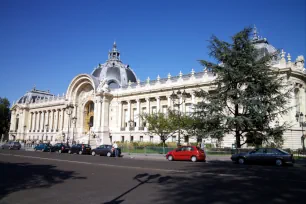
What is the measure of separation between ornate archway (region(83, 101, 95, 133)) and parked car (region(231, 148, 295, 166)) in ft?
153

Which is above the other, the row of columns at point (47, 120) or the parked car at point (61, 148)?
the row of columns at point (47, 120)

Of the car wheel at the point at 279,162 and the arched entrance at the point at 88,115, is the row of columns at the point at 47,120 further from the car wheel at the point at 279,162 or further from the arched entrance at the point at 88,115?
the car wheel at the point at 279,162

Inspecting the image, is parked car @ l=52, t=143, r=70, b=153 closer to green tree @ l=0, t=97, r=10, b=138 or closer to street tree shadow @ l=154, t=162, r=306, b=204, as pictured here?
street tree shadow @ l=154, t=162, r=306, b=204

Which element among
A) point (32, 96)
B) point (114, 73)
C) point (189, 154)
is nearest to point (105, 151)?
point (189, 154)

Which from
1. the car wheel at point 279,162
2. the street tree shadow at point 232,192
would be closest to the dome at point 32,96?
the car wheel at point 279,162

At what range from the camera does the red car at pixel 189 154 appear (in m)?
22.5

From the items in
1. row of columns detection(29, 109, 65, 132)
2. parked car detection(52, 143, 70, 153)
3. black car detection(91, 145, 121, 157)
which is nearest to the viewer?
black car detection(91, 145, 121, 157)

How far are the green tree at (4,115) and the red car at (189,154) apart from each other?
82201mm

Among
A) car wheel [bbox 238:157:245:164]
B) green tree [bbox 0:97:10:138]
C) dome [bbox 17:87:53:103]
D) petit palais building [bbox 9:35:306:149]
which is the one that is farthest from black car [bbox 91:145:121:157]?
green tree [bbox 0:97:10:138]

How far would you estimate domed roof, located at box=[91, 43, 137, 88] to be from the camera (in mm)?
61312

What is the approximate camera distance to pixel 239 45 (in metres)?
26.8

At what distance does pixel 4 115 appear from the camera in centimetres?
8806

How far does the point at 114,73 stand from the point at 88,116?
488 inches

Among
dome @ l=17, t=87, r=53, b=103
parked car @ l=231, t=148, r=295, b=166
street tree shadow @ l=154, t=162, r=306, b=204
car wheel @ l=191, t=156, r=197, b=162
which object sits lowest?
car wheel @ l=191, t=156, r=197, b=162
